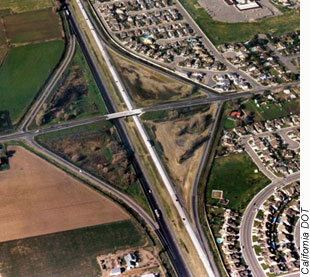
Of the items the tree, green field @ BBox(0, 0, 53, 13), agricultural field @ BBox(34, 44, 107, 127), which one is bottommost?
the tree

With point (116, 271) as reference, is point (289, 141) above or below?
above

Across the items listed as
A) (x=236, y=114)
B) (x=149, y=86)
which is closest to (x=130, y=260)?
(x=236, y=114)

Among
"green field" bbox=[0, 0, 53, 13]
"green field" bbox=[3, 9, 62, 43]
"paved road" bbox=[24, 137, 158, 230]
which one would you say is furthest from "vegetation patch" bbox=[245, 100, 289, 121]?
"green field" bbox=[0, 0, 53, 13]

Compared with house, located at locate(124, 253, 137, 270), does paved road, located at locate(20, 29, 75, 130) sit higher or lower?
higher

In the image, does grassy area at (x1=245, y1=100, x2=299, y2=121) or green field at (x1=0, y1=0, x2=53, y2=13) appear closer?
grassy area at (x1=245, y1=100, x2=299, y2=121)

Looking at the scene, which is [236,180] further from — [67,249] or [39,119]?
[39,119]

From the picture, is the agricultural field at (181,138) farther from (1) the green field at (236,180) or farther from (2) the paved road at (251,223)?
(2) the paved road at (251,223)

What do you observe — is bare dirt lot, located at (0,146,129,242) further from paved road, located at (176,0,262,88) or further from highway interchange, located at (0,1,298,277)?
paved road, located at (176,0,262,88)
